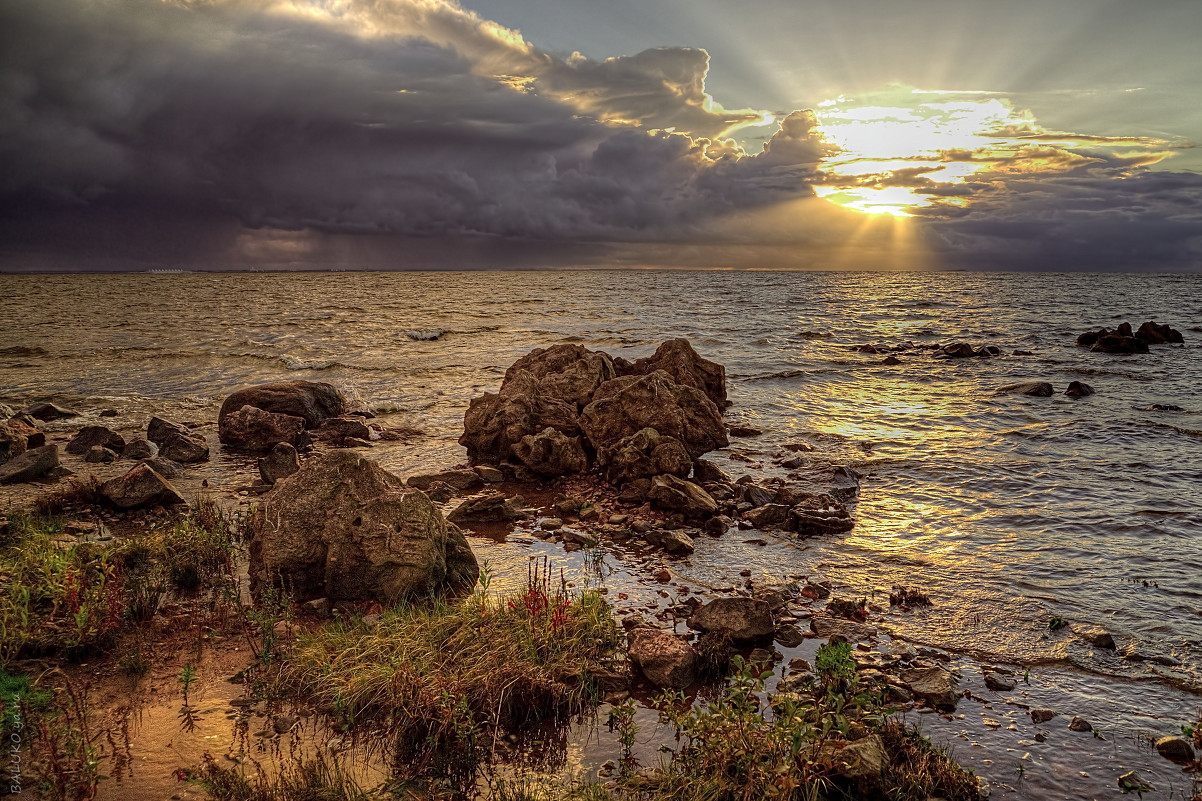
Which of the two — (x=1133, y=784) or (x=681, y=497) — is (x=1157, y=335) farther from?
(x=1133, y=784)

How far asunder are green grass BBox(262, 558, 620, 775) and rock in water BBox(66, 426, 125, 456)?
10.7 m

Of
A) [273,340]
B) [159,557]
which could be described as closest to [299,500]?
[159,557]

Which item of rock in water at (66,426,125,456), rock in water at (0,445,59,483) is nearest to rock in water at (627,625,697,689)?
rock in water at (0,445,59,483)

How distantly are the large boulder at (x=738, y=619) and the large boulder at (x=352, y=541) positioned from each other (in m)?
2.68

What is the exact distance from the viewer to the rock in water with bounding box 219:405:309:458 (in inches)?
564

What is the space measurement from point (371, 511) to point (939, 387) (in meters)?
21.7

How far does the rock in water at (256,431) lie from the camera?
14320 mm

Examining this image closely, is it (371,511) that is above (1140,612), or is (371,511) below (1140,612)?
above

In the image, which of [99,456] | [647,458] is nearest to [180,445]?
[99,456]

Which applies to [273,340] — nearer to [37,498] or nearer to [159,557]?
[37,498]

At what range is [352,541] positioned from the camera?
724cm

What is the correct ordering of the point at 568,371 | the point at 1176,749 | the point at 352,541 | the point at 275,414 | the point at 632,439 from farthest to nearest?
the point at 568,371 → the point at 275,414 → the point at 632,439 → the point at 352,541 → the point at 1176,749

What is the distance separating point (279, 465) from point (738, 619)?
9018mm

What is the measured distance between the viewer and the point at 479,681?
5.39 m
